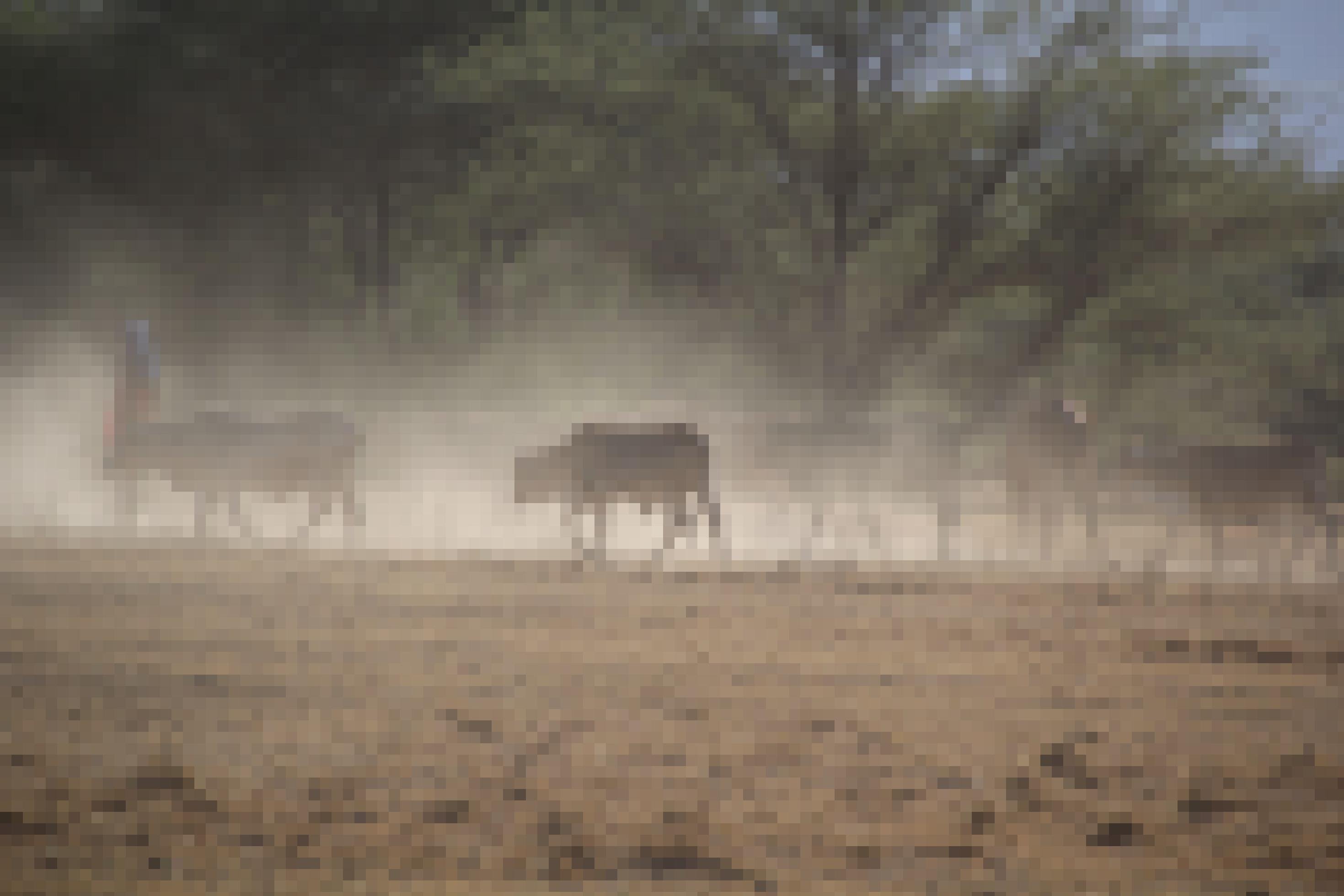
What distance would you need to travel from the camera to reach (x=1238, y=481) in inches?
717

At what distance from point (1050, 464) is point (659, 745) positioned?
13.5m

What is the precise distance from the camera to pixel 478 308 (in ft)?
128

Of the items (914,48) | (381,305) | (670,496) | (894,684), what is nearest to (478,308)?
(381,305)

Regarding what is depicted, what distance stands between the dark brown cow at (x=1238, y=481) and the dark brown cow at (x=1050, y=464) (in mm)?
1117

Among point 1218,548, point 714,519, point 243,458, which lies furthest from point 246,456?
point 1218,548

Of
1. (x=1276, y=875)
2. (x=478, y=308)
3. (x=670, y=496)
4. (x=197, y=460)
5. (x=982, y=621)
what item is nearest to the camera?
(x=1276, y=875)

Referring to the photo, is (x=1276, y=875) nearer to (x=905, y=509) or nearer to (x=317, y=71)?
(x=905, y=509)

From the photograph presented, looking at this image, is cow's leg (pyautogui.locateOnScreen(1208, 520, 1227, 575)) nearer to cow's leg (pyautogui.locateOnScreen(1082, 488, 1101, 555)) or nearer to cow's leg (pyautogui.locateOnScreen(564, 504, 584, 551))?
cow's leg (pyautogui.locateOnScreen(1082, 488, 1101, 555))

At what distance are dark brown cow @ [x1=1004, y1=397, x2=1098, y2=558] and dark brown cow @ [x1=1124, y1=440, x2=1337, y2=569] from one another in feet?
3.67

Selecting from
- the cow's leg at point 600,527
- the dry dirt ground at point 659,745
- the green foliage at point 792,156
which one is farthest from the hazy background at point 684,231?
the dry dirt ground at point 659,745

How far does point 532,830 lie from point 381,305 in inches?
1110

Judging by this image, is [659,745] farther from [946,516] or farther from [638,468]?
[946,516]

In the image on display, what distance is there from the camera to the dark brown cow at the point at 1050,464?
20.0 meters

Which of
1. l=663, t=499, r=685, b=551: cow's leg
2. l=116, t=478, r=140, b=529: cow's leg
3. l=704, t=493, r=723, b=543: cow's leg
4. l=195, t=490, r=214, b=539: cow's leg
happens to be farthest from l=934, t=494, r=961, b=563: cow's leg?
l=116, t=478, r=140, b=529: cow's leg
